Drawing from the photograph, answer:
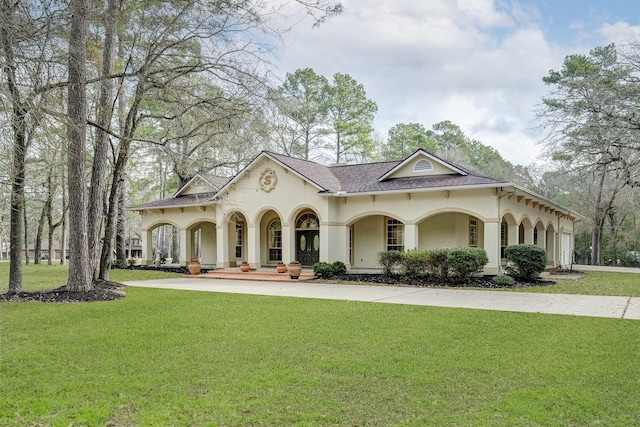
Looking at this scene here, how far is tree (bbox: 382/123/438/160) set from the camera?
44.1m

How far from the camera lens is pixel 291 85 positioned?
37656mm

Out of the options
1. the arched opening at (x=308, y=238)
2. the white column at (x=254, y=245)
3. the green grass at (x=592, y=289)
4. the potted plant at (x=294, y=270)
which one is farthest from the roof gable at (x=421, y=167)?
the white column at (x=254, y=245)

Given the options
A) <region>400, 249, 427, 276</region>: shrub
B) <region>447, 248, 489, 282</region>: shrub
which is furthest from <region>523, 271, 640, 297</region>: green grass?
<region>400, 249, 427, 276</region>: shrub

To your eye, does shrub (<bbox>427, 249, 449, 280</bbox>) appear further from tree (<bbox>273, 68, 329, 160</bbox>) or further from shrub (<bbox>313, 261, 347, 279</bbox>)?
tree (<bbox>273, 68, 329, 160</bbox>)

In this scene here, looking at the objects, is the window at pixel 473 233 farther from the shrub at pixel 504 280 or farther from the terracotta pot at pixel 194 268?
the terracotta pot at pixel 194 268

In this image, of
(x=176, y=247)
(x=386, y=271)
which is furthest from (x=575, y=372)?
(x=176, y=247)

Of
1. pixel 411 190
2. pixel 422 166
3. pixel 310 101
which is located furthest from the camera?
pixel 310 101

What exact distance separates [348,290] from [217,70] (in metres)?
7.34

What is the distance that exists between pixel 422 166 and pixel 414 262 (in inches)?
181

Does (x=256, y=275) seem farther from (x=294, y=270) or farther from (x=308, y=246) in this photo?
(x=308, y=246)

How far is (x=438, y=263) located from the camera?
16141 millimetres

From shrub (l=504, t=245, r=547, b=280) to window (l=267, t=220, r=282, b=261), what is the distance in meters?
11.0

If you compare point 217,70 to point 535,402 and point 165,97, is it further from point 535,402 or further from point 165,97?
point 535,402

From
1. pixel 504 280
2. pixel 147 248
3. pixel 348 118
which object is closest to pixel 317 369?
pixel 504 280
